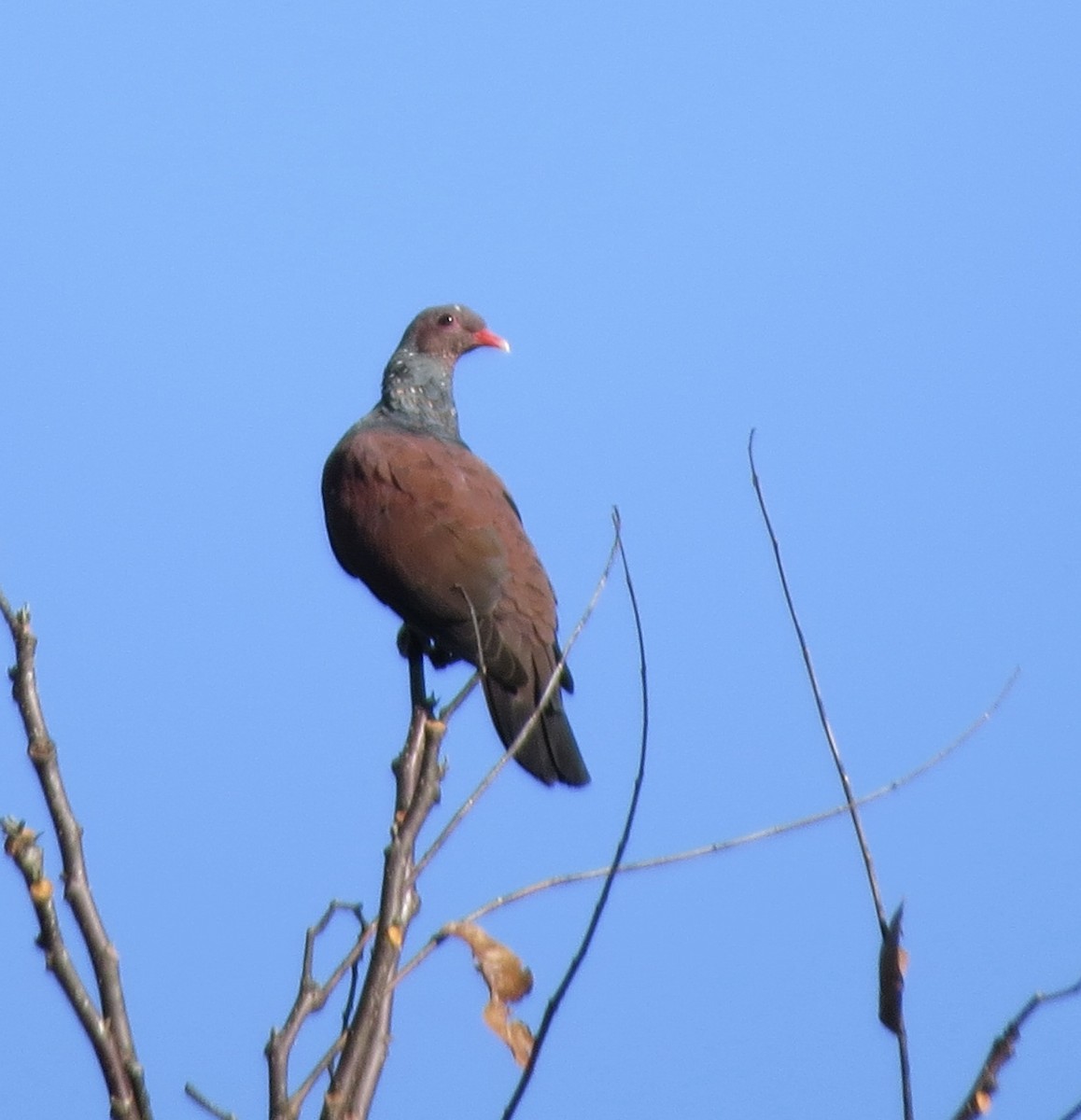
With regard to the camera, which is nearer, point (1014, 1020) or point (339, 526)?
point (1014, 1020)

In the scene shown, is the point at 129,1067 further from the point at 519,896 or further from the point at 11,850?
the point at 519,896

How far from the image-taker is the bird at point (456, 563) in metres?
4.39

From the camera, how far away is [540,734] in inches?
167

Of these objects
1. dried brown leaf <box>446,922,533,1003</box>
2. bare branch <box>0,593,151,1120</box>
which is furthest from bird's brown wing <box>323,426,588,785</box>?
bare branch <box>0,593,151,1120</box>

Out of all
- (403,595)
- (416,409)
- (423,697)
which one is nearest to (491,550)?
(403,595)

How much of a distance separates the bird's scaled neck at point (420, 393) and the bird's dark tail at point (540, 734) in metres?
1.39

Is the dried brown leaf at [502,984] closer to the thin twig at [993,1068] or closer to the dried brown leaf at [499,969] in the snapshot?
the dried brown leaf at [499,969]

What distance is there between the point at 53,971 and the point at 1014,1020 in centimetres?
110

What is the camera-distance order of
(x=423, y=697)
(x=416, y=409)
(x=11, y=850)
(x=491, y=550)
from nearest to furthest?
(x=11, y=850) → (x=423, y=697) → (x=491, y=550) → (x=416, y=409)

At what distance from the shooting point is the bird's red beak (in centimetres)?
597

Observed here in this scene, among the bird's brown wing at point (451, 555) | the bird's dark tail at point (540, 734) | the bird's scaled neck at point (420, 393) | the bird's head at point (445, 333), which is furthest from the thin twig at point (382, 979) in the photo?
the bird's head at point (445, 333)

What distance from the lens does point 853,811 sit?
1.95m

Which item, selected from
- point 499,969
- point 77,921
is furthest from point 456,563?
point 77,921

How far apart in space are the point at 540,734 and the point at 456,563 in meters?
0.66
